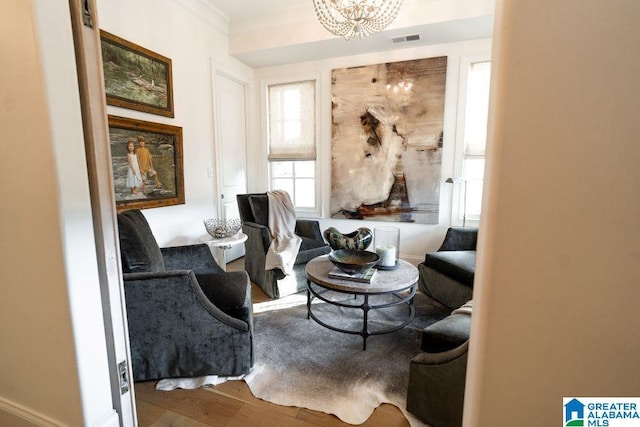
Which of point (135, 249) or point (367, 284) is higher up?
point (135, 249)

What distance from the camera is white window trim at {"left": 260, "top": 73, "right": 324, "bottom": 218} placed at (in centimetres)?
378

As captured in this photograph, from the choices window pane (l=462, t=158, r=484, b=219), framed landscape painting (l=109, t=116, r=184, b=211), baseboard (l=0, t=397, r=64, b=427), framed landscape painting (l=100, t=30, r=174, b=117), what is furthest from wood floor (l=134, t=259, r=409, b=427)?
window pane (l=462, t=158, r=484, b=219)

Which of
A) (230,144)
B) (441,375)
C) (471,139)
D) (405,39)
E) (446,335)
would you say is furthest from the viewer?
(230,144)

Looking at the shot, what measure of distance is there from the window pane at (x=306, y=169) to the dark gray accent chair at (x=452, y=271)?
188 centimetres

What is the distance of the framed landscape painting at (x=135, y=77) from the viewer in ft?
7.51

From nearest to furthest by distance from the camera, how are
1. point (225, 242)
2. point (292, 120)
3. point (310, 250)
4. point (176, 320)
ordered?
point (176, 320) → point (225, 242) → point (310, 250) → point (292, 120)

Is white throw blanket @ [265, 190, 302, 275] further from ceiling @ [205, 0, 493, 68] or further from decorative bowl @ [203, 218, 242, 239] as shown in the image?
ceiling @ [205, 0, 493, 68]

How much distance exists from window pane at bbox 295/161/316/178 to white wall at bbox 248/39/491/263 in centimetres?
13

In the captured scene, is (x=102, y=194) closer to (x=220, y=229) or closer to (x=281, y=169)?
(x=220, y=229)

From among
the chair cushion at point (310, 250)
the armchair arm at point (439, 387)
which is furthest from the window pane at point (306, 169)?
the armchair arm at point (439, 387)

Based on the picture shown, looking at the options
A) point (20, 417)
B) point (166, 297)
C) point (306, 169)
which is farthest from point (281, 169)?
point (20, 417)

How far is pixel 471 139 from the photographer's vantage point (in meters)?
3.29

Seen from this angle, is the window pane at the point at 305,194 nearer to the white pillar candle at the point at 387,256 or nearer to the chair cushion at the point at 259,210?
the chair cushion at the point at 259,210

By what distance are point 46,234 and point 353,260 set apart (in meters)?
1.68
